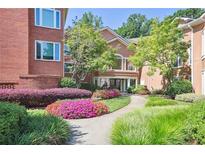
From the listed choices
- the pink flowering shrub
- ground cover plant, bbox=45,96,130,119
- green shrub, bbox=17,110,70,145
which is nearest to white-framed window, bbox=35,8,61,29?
ground cover plant, bbox=45,96,130,119

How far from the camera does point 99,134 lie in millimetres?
8648

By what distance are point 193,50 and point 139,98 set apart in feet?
17.1

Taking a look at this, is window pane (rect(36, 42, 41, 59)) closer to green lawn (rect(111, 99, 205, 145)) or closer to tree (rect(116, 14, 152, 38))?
tree (rect(116, 14, 152, 38))

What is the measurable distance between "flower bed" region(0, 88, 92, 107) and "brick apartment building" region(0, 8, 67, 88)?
93 centimetres

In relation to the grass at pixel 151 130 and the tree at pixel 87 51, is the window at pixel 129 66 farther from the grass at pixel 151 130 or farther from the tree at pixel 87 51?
the grass at pixel 151 130

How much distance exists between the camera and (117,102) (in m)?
12.1

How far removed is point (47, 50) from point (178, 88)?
786cm

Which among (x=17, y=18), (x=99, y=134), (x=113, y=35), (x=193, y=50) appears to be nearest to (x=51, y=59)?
(x=17, y=18)

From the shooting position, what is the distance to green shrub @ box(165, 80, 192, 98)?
12594 mm

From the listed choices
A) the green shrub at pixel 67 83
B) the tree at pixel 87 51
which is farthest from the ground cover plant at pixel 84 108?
the green shrub at pixel 67 83

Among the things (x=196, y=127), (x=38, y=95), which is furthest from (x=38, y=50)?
(x=196, y=127)

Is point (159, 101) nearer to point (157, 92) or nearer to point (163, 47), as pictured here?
point (157, 92)

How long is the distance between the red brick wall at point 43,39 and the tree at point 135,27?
440 centimetres
